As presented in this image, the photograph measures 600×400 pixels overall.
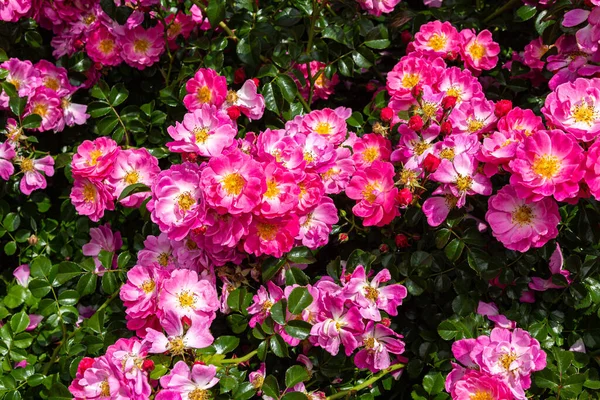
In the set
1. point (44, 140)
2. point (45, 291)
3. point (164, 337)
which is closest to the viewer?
point (164, 337)

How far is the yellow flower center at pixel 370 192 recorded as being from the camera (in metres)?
1.82

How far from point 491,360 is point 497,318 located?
22 cm

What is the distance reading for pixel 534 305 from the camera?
2.01 m

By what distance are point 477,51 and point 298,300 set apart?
116cm

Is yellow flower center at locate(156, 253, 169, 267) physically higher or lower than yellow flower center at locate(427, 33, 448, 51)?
lower

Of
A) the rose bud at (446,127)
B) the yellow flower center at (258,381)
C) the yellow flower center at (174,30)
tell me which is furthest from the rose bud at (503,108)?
the yellow flower center at (174,30)

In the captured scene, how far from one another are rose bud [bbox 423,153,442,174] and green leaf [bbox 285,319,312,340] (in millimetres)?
540

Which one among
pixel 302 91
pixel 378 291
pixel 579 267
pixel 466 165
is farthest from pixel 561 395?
pixel 302 91

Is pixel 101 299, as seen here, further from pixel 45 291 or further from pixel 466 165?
pixel 466 165

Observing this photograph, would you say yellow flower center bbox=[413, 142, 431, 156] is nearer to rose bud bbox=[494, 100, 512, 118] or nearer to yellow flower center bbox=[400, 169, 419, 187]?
yellow flower center bbox=[400, 169, 419, 187]

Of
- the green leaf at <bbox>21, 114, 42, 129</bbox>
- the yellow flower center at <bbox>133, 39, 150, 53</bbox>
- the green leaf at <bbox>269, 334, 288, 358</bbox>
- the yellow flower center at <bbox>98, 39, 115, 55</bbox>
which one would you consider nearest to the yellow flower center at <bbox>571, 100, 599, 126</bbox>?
the green leaf at <bbox>269, 334, 288, 358</bbox>

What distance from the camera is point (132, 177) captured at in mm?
1980

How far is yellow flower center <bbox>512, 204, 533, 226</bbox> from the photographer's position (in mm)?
1652

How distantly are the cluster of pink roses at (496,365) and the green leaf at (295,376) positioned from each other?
0.40 metres
